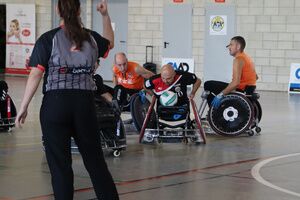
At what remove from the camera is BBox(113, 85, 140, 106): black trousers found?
35.2 feet

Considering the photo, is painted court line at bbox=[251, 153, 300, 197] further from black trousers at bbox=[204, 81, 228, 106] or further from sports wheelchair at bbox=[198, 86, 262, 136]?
black trousers at bbox=[204, 81, 228, 106]

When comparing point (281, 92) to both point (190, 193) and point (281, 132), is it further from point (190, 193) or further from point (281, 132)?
point (190, 193)

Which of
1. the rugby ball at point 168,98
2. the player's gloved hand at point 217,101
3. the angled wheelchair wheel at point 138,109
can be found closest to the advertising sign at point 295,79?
the player's gloved hand at point 217,101

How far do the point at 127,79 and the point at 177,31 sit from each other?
1234cm

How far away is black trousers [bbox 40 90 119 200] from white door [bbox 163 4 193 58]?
59.3ft

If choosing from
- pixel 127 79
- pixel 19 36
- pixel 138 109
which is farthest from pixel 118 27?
pixel 138 109

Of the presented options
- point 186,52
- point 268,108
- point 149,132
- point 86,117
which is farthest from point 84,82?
point 186,52

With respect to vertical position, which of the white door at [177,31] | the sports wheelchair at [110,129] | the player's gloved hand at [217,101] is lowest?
the sports wheelchair at [110,129]

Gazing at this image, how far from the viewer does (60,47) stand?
189 inches

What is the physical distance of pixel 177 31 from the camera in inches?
906

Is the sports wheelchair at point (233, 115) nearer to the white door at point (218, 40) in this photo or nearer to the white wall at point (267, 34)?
the white wall at point (267, 34)

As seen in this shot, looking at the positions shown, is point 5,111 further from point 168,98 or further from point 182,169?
point 182,169

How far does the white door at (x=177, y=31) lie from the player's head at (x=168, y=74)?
13.3 m

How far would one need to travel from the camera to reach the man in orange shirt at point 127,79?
10719mm
